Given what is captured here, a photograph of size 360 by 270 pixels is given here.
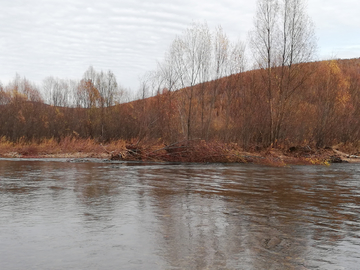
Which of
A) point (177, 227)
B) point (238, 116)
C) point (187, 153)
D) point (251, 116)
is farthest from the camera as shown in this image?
point (238, 116)

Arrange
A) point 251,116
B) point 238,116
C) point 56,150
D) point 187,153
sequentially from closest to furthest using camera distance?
point 187,153, point 56,150, point 251,116, point 238,116

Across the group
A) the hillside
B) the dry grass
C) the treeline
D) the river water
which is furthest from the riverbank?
the river water

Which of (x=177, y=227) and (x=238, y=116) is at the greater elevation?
(x=238, y=116)

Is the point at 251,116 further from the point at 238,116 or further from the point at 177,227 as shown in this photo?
the point at 177,227

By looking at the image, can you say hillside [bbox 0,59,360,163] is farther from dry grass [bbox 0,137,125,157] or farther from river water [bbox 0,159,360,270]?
river water [bbox 0,159,360,270]

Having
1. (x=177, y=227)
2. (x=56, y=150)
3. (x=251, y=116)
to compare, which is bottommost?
(x=177, y=227)

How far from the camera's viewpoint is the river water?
5336 mm

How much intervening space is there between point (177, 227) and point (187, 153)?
20069 mm

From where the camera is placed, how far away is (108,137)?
138ft

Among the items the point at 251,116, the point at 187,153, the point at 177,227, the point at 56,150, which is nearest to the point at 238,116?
the point at 251,116

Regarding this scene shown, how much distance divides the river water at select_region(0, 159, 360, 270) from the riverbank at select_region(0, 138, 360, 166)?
13489 millimetres

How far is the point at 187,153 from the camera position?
27344mm

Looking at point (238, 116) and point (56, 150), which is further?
point (238, 116)

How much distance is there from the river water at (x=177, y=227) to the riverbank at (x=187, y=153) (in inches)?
531
